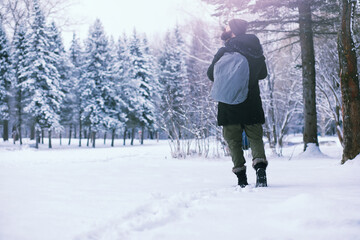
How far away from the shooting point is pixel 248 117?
3.20 meters

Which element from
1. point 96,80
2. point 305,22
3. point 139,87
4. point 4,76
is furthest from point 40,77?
point 305,22

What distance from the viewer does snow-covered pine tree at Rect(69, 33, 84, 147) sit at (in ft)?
113

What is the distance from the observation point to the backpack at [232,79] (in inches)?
124

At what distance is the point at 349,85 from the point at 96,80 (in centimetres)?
2988

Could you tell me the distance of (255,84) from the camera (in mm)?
3266

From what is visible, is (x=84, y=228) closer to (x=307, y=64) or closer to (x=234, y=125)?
(x=234, y=125)

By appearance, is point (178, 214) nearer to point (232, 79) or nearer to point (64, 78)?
point (232, 79)

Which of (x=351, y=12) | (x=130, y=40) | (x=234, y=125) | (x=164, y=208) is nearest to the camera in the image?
(x=164, y=208)

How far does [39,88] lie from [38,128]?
3.55 meters

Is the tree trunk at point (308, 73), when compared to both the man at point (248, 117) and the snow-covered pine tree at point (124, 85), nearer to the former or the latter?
the man at point (248, 117)

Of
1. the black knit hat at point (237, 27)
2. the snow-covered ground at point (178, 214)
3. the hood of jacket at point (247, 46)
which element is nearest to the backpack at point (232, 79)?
the hood of jacket at point (247, 46)

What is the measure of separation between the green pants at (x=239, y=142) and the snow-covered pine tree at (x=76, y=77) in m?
32.1

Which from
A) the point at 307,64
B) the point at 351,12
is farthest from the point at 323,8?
the point at 351,12

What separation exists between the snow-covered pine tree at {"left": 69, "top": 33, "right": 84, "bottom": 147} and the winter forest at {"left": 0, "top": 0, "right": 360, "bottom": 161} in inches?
5.3
